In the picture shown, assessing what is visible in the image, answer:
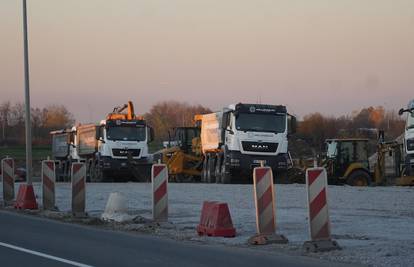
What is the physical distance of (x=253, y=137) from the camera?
32750 millimetres

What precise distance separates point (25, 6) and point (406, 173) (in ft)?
54.7

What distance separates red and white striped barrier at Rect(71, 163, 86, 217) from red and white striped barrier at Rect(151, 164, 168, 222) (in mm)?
3502

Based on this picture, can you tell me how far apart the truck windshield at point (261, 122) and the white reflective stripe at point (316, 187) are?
812 inches

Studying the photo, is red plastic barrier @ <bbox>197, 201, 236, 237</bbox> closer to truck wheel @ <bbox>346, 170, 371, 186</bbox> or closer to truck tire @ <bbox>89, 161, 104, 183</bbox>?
truck wheel @ <bbox>346, 170, 371, 186</bbox>

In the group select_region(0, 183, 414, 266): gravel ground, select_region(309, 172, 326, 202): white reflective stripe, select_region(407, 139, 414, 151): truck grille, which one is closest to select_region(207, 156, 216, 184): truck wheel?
select_region(0, 183, 414, 266): gravel ground

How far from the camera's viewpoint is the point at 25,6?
25234 mm

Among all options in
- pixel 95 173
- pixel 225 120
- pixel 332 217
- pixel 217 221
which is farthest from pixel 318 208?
pixel 95 173

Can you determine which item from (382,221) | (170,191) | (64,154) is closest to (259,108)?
(170,191)

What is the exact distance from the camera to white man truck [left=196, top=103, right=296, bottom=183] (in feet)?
107

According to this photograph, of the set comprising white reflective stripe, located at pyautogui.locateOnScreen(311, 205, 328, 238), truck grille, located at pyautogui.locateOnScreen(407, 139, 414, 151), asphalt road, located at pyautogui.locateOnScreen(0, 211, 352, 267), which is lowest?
asphalt road, located at pyautogui.locateOnScreen(0, 211, 352, 267)

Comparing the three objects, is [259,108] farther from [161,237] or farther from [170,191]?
[161,237]

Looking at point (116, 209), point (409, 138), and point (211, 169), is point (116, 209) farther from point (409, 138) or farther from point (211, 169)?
point (211, 169)

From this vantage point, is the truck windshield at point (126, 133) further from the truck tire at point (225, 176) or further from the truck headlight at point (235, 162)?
the truck headlight at point (235, 162)

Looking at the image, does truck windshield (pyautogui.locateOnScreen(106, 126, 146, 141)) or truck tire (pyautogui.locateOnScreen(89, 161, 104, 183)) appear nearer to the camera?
truck windshield (pyautogui.locateOnScreen(106, 126, 146, 141))
